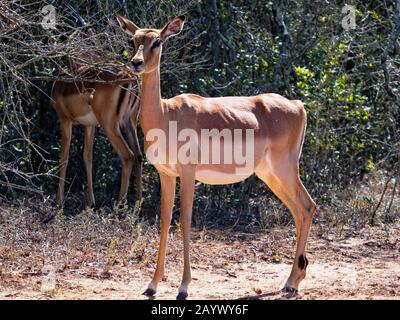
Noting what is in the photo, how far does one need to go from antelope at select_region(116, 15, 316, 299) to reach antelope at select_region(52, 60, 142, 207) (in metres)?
2.42

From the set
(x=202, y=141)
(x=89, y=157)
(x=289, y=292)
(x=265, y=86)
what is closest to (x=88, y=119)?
(x=89, y=157)

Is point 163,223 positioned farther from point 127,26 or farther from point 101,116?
point 101,116

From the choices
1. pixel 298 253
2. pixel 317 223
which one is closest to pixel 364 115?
pixel 317 223

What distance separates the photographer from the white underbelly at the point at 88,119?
32.6ft

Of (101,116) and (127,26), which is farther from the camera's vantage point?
(101,116)

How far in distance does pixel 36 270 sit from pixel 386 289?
104 inches

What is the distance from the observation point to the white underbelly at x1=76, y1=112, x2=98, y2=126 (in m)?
9.93

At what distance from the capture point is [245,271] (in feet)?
25.1

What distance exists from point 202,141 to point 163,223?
2.15 feet

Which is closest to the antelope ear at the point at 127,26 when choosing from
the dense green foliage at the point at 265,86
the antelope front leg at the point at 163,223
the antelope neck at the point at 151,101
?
the antelope neck at the point at 151,101

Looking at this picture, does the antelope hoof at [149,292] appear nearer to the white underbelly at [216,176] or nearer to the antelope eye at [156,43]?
the white underbelly at [216,176]

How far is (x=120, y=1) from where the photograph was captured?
9422 millimetres

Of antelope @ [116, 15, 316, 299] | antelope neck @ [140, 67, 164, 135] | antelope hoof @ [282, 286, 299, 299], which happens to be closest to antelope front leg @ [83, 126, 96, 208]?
antelope @ [116, 15, 316, 299]

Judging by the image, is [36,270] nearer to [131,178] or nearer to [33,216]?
[33,216]
